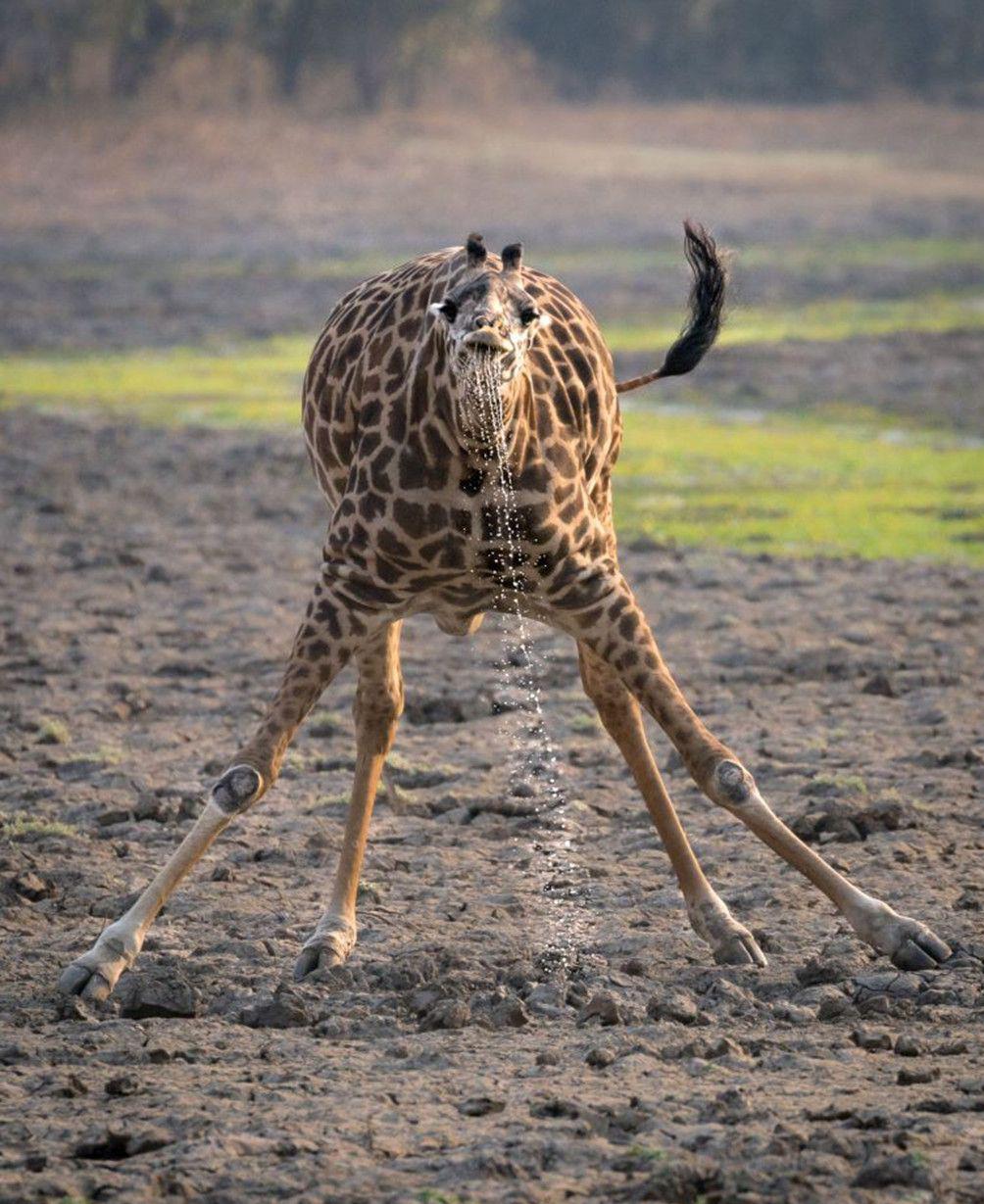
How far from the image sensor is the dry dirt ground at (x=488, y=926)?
14.8ft

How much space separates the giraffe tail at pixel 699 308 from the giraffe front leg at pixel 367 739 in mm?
1035

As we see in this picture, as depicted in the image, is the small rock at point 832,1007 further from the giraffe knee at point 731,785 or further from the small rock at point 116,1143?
the small rock at point 116,1143

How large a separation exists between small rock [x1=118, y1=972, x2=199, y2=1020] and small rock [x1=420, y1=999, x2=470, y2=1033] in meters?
0.55

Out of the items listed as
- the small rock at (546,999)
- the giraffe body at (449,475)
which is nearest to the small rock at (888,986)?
the small rock at (546,999)

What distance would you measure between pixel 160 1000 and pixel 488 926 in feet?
3.39

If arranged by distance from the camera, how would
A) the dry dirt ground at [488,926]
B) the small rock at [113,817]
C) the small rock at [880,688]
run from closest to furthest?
the dry dirt ground at [488,926] < the small rock at [113,817] < the small rock at [880,688]

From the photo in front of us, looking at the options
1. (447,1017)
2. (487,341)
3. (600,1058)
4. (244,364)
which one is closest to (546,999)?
(447,1017)

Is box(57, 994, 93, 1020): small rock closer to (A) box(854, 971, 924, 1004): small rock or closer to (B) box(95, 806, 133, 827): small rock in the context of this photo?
(B) box(95, 806, 133, 827): small rock

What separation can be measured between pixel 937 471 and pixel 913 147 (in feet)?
92.0

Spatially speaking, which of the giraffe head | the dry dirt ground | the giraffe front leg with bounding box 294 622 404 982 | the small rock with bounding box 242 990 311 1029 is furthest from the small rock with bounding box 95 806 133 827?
the giraffe head

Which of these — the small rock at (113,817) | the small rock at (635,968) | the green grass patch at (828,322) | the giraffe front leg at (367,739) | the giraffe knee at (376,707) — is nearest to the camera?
the small rock at (635,968)

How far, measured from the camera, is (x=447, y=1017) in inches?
210

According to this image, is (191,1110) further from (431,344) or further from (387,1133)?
(431,344)

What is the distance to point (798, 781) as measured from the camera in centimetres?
742
